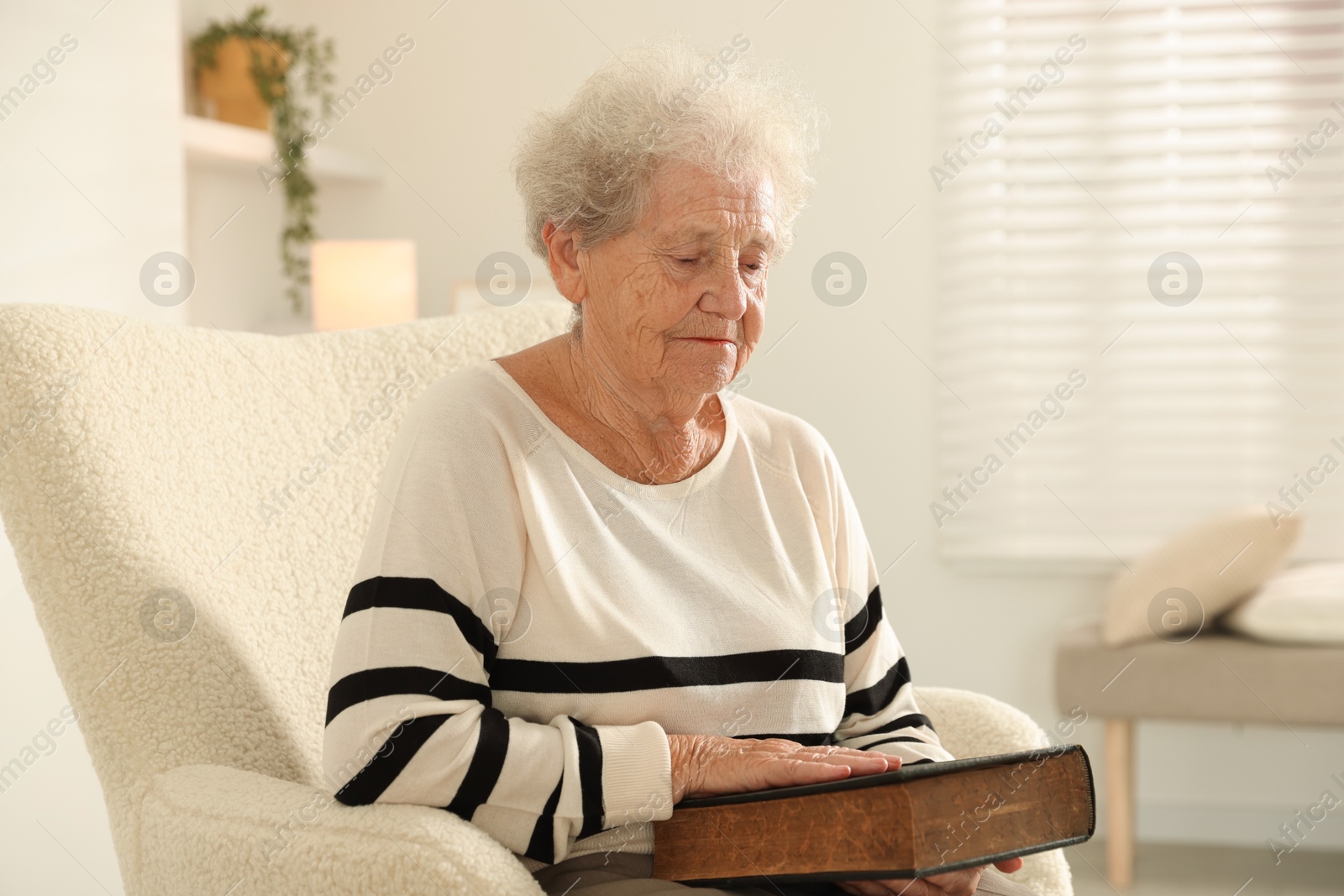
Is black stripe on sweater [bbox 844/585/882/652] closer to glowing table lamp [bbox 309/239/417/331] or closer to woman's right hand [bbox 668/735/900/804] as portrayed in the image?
woman's right hand [bbox 668/735/900/804]

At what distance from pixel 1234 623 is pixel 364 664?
7.24 feet

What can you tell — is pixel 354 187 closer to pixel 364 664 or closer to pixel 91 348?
pixel 91 348

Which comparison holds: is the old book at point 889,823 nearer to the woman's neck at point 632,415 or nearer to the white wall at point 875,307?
the woman's neck at point 632,415

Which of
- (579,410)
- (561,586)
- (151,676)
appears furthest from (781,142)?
(151,676)

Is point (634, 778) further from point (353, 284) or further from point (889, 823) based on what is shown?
point (353, 284)

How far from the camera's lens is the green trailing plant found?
2.88m

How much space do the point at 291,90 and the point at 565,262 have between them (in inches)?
85.3

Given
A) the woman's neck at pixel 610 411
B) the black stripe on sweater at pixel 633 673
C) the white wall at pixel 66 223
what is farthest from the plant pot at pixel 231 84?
the black stripe on sweater at pixel 633 673

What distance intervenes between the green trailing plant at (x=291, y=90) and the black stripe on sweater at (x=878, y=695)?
2.27 meters

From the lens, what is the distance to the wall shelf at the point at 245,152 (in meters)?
2.56

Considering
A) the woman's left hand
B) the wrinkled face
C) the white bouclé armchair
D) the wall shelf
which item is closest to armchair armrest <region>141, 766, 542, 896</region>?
the white bouclé armchair

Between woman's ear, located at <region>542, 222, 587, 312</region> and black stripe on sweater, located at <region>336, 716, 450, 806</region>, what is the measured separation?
1.55 ft

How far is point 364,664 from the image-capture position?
982mm

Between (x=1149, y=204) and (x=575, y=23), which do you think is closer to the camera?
(x=1149, y=204)
